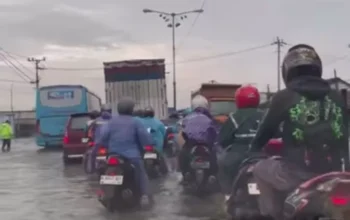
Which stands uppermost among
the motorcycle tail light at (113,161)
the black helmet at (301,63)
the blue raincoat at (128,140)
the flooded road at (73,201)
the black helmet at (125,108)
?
the black helmet at (301,63)

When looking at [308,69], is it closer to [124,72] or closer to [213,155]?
[213,155]

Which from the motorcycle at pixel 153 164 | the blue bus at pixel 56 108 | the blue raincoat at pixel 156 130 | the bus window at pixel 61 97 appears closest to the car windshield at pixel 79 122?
the motorcycle at pixel 153 164

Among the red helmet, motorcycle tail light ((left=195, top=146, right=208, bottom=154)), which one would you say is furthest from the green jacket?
the red helmet

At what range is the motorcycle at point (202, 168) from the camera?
1089cm

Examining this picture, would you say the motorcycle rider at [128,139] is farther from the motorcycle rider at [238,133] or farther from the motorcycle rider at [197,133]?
the motorcycle rider at [238,133]

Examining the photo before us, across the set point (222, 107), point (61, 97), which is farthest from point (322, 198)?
point (61, 97)

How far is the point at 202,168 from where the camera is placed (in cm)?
1088

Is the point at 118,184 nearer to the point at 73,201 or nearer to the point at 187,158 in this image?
the point at 187,158

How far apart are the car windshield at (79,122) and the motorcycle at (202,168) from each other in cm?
1155

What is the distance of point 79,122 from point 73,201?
11.1 metres

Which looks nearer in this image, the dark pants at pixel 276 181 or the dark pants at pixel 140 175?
the dark pants at pixel 276 181

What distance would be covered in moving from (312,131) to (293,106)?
205 millimetres

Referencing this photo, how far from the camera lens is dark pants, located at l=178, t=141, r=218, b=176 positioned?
10961 mm

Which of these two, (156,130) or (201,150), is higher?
(156,130)
